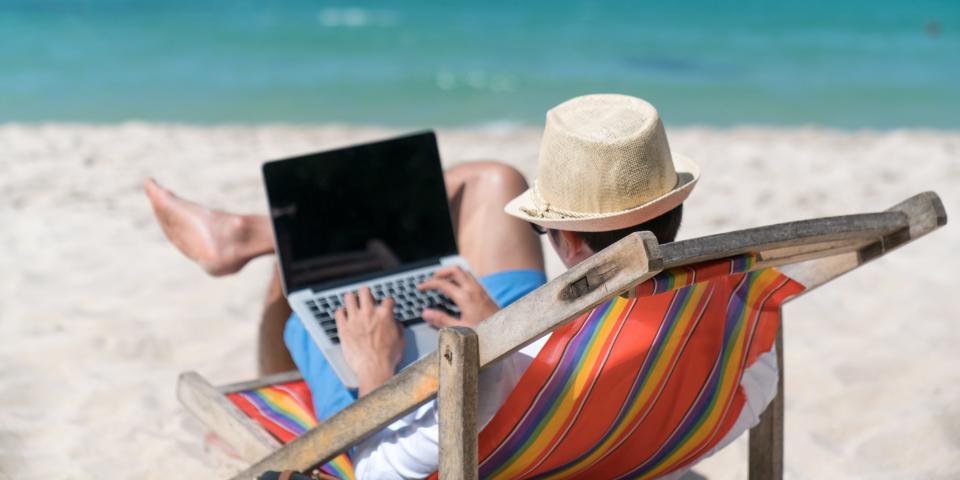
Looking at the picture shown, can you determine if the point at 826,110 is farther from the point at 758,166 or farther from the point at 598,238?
the point at 598,238

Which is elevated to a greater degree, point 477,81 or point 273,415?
point 273,415

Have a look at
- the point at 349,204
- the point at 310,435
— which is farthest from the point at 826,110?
the point at 310,435

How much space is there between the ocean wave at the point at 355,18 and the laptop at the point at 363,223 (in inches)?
579

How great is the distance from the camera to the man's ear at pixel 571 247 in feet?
6.61

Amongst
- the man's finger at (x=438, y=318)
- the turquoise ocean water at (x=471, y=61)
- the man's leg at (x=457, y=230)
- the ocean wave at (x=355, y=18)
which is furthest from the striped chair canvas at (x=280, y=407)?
the ocean wave at (x=355, y=18)

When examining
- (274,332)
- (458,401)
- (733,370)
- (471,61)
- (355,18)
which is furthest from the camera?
(355,18)

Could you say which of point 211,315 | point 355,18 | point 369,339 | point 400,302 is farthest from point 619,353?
point 355,18

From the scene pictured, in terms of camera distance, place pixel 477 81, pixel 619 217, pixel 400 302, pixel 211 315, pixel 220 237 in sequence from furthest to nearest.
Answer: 1. pixel 477 81
2. pixel 211 315
3. pixel 220 237
4. pixel 400 302
5. pixel 619 217

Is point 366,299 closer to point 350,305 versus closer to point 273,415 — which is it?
point 350,305

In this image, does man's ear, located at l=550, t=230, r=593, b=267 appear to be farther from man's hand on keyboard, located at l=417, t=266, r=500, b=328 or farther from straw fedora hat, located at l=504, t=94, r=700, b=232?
man's hand on keyboard, located at l=417, t=266, r=500, b=328

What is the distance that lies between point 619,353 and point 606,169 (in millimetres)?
345

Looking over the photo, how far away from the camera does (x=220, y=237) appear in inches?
114

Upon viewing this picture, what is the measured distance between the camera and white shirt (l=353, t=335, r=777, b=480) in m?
1.95

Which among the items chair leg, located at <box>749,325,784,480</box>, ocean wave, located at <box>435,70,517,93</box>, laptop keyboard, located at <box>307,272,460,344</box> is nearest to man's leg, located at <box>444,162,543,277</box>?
laptop keyboard, located at <box>307,272,460,344</box>
